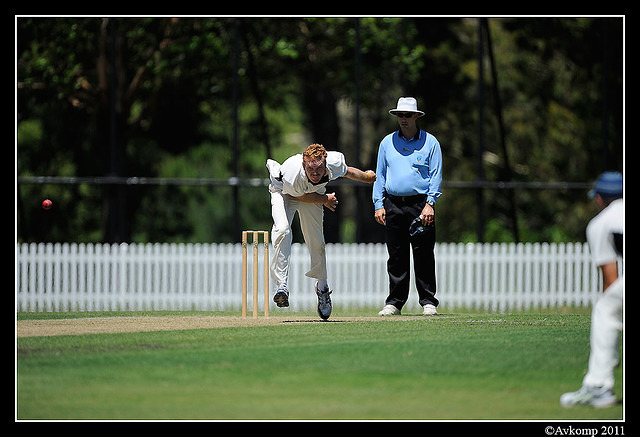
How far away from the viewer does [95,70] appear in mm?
25375

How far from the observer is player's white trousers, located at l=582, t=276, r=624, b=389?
7.61 metres

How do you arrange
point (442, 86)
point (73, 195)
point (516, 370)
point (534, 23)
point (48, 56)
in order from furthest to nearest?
point (442, 86) → point (534, 23) → point (73, 195) → point (48, 56) → point (516, 370)

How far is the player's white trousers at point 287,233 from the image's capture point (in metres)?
11.2

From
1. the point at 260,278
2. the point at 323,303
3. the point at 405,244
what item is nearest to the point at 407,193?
the point at 405,244

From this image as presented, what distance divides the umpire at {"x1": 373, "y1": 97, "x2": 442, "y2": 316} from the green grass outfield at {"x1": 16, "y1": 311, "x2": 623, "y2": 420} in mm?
1336

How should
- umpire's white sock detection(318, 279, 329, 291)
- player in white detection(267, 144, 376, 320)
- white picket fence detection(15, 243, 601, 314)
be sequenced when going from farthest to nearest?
white picket fence detection(15, 243, 601, 314), umpire's white sock detection(318, 279, 329, 291), player in white detection(267, 144, 376, 320)

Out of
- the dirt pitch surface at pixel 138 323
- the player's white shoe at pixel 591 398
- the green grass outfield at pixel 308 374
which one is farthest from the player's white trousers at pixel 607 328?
the dirt pitch surface at pixel 138 323

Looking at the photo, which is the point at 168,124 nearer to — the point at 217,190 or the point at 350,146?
the point at 217,190

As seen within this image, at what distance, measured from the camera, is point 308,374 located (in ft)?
29.0

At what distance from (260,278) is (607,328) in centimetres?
1252

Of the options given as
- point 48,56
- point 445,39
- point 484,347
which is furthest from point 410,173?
point 445,39

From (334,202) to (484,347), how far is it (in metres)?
2.33

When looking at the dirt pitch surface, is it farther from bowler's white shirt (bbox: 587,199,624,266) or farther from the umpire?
bowler's white shirt (bbox: 587,199,624,266)

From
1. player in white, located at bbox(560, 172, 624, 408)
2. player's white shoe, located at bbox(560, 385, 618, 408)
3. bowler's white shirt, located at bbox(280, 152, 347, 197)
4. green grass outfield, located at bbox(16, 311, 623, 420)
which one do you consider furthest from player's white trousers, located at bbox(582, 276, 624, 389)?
bowler's white shirt, located at bbox(280, 152, 347, 197)
